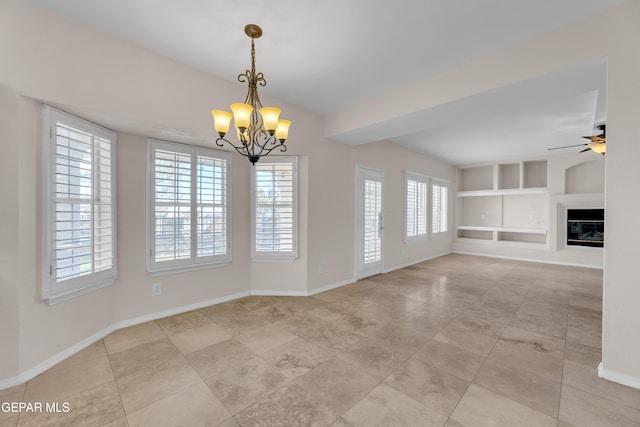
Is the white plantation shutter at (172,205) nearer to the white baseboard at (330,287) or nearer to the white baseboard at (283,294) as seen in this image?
the white baseboard at (283,294)

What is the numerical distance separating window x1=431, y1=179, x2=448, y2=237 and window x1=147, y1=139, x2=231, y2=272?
5.75 meters

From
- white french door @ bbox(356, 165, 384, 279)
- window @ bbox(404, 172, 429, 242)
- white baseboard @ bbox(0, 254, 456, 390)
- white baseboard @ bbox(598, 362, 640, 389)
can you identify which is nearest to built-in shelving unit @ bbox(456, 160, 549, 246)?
window @ bbox(404, 172, 429, 242)

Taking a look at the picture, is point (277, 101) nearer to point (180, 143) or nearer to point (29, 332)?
point (180, 143)

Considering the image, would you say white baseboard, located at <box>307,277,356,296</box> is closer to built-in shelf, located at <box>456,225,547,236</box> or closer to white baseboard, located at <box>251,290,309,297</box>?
white baseboard, located at <box>251,290,309,297</box>

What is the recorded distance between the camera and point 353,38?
2406mm

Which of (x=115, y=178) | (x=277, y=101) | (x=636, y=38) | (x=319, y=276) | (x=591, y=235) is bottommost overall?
(x=319, y=276)

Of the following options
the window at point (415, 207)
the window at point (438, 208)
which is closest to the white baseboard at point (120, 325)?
the window at point (415, 207)

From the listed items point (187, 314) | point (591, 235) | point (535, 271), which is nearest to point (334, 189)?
point (187, 314)

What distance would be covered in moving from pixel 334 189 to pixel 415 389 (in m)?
3.10

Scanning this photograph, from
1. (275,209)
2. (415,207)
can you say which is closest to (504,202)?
(415,207)

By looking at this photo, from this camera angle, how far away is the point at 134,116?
8.46 ft

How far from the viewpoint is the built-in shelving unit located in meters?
7.10

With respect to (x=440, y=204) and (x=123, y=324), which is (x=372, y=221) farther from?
(x=123, y=324)

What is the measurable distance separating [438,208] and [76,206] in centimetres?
774
